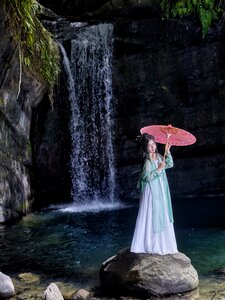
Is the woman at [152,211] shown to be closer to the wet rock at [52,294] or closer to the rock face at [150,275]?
the rock face at [150,275]

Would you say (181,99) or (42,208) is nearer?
(42,208)

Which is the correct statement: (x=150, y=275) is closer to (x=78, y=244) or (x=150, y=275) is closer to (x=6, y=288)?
(x=6, y=288)

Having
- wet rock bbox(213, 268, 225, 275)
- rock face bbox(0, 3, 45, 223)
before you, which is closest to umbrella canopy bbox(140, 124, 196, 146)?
wet rock bbox(213, 268, 225, 275)

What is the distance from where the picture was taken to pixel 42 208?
53.0 ft

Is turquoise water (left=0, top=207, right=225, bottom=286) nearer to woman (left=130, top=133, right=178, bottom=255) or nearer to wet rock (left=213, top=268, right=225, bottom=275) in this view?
wet rock (left=213, top=268, right=225, bottom=275)

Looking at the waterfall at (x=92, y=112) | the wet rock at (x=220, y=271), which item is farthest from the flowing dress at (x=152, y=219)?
the waterfall at (x=92, y=112)

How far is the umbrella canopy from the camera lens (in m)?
7.00

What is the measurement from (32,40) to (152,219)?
782 cm

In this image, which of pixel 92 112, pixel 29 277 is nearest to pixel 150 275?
pixel 29 277

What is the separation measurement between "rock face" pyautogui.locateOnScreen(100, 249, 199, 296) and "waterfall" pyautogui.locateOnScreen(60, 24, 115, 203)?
10.6 m

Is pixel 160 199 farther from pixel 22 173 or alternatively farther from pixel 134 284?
pixel 22 173

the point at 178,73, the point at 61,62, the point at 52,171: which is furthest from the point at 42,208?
the point at 178,73

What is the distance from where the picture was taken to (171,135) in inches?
278

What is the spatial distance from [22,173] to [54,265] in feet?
22.1
